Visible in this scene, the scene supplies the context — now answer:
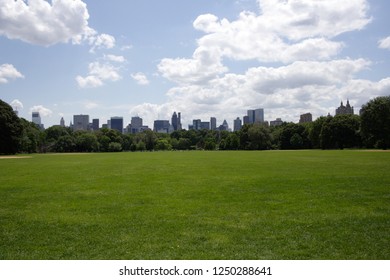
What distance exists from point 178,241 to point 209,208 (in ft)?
14.5

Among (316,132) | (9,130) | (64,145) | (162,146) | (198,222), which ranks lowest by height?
(198,222)

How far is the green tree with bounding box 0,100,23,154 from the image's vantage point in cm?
7532

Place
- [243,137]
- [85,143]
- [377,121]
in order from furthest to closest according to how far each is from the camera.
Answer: [243,137] < [85,143] < [377,121]

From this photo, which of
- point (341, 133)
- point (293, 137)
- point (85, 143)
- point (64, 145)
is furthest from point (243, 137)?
point (64, 145)

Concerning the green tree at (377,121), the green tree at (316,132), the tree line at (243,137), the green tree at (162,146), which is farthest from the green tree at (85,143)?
the green tree at (377,121)

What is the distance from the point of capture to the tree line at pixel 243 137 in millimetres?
82375

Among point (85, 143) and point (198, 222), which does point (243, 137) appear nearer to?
point (85, 143)

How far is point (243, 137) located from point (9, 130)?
85.0m

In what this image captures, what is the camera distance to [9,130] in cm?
7644

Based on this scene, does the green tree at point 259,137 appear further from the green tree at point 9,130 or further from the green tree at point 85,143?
the green tree at point 9,130

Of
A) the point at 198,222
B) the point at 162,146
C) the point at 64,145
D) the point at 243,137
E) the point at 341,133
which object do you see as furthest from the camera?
the point at 162,146

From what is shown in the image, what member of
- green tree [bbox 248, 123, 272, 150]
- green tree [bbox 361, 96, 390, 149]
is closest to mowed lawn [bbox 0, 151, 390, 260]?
green tree [bbox 361, 96, 390, 149]

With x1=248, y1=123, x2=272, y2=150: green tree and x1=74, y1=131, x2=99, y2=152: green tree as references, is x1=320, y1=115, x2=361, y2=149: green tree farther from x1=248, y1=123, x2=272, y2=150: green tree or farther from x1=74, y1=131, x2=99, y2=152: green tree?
x1=74, y1=131, x2=99, y2=152: green tree
